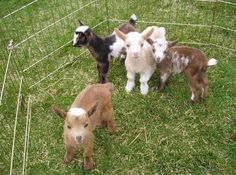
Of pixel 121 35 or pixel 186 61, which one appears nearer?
pixel 186 61

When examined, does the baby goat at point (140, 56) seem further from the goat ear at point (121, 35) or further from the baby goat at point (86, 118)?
the baby goat at point (86, 118)

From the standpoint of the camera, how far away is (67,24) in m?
7.40

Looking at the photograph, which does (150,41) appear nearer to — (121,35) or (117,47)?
(121,35)

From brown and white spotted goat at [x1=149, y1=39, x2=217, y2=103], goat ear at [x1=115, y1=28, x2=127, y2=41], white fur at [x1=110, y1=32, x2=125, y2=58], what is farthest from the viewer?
Result: white fur at [x1=110, y1=32, x2=125, y2=58]

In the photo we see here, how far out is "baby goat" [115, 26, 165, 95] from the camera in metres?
5.36

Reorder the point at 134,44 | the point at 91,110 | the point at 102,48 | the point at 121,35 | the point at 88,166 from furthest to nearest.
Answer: the point at 102,48 → the point at 121,35 → the point at 134,44 → the point at 88,166 → the point at 91,110

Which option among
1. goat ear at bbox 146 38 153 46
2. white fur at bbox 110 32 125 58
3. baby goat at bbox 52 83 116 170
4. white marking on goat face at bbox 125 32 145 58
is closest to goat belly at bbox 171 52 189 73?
goat ear at bbox 146 38 153 46

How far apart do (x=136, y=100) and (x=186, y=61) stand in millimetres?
1025

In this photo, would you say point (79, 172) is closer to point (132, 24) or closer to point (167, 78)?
point (167, 78)

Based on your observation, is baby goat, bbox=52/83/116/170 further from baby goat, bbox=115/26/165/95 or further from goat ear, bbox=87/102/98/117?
baby goat, bbox=115/26/165/95

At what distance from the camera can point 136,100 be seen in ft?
19.2

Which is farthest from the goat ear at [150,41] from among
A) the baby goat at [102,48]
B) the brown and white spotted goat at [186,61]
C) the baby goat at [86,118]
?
the baby goat at [86,118]

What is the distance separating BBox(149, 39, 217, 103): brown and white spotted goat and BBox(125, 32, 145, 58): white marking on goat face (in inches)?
8.8

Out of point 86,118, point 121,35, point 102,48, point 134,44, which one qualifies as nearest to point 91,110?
point 86,118
